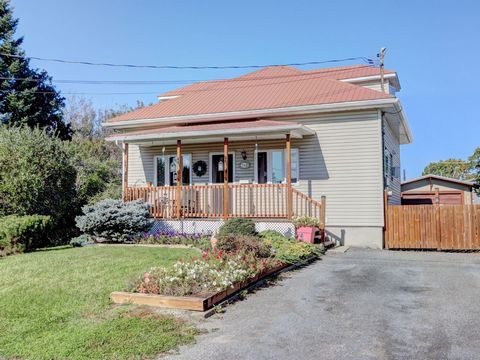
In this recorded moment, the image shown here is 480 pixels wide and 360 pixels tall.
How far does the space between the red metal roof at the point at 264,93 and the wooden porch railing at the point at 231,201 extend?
306 centimetres

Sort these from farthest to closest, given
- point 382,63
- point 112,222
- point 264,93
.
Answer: point 382,63, point 264,93, point 112,222

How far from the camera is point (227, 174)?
44.5 feet

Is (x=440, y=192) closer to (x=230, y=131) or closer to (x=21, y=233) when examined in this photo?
(x=230, y=131)

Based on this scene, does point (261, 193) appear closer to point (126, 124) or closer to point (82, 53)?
point (126, 124)

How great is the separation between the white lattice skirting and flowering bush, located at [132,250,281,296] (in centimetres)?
523

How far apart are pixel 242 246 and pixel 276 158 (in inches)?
247

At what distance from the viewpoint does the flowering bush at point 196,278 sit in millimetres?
6033

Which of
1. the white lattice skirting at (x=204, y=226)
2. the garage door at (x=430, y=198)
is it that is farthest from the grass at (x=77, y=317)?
the garage door at (x=430, y=198)

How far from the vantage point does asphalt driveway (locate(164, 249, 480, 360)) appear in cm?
420

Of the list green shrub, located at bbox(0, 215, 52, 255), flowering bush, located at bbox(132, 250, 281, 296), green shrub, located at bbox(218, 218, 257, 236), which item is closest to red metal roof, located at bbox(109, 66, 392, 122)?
green shrub, located at bbox(218, 218, 257, 236)

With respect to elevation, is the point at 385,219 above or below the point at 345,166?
below

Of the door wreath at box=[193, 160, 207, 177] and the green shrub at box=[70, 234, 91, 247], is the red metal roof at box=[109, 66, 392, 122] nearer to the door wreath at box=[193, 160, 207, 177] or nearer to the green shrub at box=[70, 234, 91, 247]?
the door wreath at box=[193, 160, 207, 177]

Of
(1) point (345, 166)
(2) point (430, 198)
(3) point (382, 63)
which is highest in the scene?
(3) point (382, 63)

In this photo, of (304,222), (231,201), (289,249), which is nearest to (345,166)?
(304,222)
